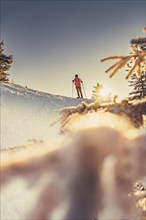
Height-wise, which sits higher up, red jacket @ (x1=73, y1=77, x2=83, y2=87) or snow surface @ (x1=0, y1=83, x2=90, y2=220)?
red jacket @ (x1=73, y1=77, x2=83, y2=87)

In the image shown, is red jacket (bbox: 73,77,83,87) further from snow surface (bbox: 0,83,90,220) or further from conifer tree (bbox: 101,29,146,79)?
conifer tree (bbox: 101,29,146,79)

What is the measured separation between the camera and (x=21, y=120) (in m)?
12.4

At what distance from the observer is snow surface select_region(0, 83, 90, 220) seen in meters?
7.55

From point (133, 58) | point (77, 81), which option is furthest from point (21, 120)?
point (77, 81)

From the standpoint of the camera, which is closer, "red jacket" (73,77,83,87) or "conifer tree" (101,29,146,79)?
"conifer tree" (101,29,146,79)

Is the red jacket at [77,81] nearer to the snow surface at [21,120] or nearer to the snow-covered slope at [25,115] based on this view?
the snow-covered slope at [25,115]

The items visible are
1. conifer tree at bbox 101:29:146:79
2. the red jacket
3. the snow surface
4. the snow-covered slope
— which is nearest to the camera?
conifer tree at bbox 101:29:146:79

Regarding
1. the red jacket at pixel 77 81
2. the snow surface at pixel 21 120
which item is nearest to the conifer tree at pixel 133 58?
the snow surface at pixel 21 120

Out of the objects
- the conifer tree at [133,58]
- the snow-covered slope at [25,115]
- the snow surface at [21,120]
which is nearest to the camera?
the conifer tree at [133,58]

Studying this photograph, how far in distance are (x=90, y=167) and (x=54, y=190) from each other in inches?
10.5

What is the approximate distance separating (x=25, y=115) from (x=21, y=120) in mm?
910

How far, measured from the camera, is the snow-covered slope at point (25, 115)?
34.8ft

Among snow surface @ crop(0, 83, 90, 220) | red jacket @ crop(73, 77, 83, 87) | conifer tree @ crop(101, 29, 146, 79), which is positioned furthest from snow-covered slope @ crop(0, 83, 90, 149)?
red jacket @ crop(73, 77, 83, 87)

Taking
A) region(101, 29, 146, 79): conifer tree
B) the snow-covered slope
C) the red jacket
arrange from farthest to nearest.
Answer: the red jacket < the snow-covered slope < region(101, 29, 146, 79): conifer tree
